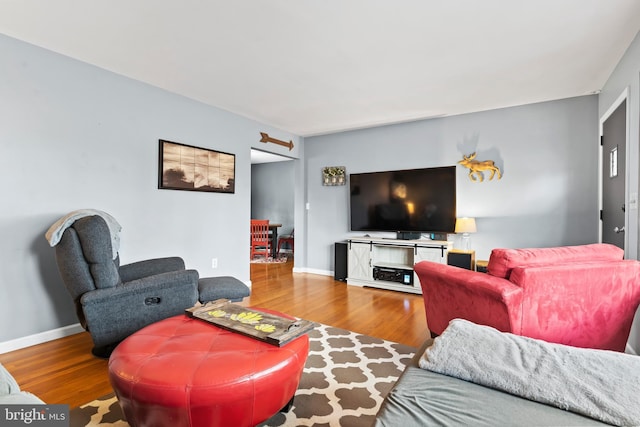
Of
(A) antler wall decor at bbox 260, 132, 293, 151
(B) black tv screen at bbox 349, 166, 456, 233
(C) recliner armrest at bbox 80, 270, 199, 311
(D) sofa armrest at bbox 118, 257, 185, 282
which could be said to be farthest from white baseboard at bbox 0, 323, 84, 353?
(B) black tv screen at bbox 349, 166, 456, 233

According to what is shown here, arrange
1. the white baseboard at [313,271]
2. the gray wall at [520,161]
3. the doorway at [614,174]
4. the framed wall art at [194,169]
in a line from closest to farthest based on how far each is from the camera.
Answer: the doorway at [614,174], the framed wall art at [194,169], the gray wall at [520,161], the white baseboard at [313,271]

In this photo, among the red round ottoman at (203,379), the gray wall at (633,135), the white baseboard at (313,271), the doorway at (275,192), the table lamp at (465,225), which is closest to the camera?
the red round ottoman at (203,379)

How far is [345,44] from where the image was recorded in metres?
2.51

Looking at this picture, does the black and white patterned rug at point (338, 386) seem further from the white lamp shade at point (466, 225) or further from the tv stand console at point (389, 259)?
the white lamp shade at point (466, 225)

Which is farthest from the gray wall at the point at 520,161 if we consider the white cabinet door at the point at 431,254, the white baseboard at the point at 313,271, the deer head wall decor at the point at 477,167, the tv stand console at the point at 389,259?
the white baseboard at the point at 313,271

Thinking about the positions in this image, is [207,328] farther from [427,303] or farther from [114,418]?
[427,303]

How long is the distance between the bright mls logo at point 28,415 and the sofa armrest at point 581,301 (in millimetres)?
2231

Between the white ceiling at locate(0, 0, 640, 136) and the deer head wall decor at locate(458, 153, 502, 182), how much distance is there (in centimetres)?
76

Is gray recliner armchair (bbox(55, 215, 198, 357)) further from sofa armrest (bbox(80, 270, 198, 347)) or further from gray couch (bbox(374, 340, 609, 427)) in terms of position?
gray couch (bbox(374, 340, 609, 427))

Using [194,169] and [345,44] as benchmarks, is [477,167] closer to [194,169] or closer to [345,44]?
[345,44]

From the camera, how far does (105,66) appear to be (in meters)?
2.91

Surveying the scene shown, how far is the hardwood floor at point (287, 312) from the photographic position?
6.40ft

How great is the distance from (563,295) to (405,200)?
2716 mm

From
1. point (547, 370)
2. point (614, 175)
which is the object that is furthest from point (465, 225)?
point (547, 370)
